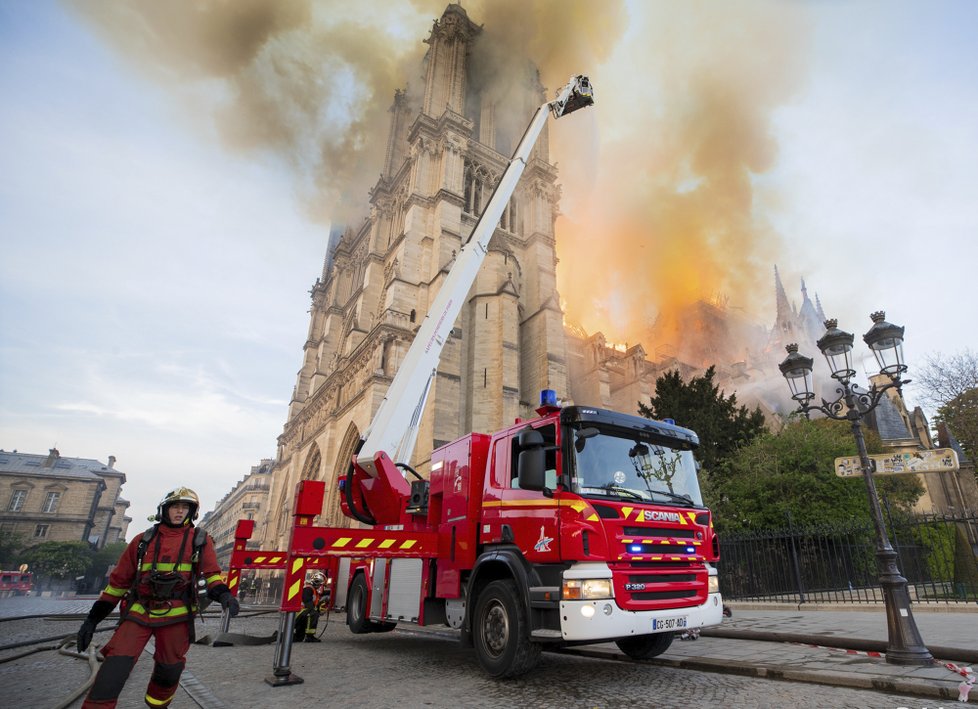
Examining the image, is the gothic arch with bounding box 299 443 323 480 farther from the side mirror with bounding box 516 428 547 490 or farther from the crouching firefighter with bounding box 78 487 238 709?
the crouching firefighter with bounding box 78 487 238 709

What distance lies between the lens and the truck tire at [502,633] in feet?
14.8

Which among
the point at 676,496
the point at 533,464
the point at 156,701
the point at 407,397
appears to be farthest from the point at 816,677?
the point at 407,397

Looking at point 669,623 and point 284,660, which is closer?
point 669,623

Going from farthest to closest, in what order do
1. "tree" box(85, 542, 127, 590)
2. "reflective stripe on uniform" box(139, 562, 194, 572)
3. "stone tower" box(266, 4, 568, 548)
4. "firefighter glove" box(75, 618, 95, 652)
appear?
"tree" box(85, 542, 127, 590), "stone tower" box(266, 4, 568, 548), "reflective stripe on uniform" box(139, 562, 194, 572), "firefighter glove" box(75, 618, 95, 652)

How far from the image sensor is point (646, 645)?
565 centimetres

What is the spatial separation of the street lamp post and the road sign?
0.39 m

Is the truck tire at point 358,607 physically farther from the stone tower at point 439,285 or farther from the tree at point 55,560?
the tree at point 55,560

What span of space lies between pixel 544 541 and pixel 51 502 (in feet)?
203

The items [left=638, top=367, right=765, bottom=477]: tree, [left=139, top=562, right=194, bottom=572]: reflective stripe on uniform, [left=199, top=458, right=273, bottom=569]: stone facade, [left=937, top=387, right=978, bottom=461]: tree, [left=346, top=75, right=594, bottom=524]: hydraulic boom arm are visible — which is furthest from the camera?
[left=199, top=458, right=273, bottom=569]: stone facade

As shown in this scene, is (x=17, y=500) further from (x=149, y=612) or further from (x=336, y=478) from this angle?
(x=149, y=612)

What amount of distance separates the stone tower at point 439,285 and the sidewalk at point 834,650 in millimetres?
15554

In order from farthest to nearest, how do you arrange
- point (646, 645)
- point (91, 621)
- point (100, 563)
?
point (100, 563)
point (646, 645)
point (91, 621)

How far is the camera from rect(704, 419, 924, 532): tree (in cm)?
1479

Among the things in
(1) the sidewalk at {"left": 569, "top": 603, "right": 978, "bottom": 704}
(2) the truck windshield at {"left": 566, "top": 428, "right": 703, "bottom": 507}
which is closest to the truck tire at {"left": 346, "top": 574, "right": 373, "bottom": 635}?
(1) the sidewalk at {"left": 569, "top": 603, "right": 978, "bottom": 704}
